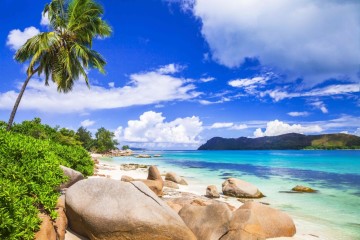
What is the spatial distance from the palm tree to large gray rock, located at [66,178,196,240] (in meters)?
12.7

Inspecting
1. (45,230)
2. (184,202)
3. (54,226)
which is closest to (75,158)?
(184,202)

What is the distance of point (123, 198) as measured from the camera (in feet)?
22.5

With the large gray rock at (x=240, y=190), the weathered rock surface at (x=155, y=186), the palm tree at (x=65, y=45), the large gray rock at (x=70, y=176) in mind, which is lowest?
the large gray rock at (x=240, y=190)

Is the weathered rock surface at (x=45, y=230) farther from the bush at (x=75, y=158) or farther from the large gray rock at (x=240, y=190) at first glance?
the large gray rock at (x=240, y=190)

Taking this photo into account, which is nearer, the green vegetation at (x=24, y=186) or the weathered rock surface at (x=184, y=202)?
the green vegetation at (x=24, y=186)

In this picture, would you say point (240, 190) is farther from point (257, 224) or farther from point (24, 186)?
point (24, 186)

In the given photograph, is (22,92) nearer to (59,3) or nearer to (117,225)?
(59,3)

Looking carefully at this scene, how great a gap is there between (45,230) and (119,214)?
1.58 meters

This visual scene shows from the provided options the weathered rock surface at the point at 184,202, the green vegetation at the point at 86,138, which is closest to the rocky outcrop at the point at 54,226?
the weathered rock surface at the point at 184,202

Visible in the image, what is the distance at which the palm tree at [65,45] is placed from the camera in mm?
18078

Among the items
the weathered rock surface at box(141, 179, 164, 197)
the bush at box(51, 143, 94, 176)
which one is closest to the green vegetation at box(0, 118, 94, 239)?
the bush at box(51, 143, 94, 176)

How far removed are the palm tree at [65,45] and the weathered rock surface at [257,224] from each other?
47.2 feet

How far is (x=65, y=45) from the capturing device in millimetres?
19391

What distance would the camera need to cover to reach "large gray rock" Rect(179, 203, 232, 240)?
7652mm
